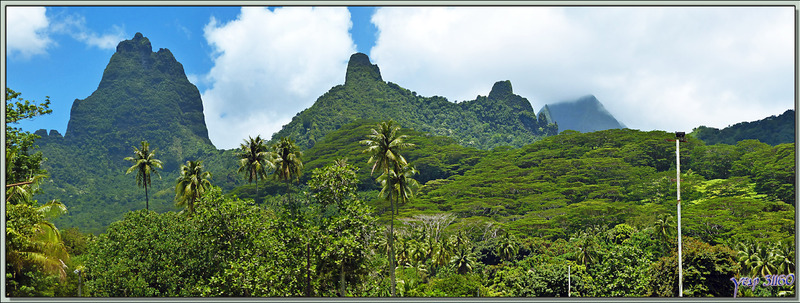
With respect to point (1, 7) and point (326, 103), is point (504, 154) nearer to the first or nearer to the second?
point (326, 103)

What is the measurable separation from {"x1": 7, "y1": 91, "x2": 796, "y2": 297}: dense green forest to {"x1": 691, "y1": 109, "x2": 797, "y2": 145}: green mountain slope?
96.0 feet

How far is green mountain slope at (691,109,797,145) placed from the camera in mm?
124188

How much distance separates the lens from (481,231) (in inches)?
3108

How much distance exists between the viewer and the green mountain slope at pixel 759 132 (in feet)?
407

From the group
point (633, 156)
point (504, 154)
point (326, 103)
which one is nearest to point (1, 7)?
point (633, 156)

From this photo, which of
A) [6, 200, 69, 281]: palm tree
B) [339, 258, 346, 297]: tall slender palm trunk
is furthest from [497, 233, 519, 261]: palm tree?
[6, 200, 69, 281]: palm tree

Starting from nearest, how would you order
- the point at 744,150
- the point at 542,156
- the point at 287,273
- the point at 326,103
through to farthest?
the point at 287,273 < the point at 744,150 < the point at 542,156 < the point at 326,103

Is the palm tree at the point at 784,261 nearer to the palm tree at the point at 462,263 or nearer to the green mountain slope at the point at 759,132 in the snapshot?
the palm tree at the point at 462,263

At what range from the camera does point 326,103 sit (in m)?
194

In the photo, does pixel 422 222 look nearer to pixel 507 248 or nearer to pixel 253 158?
pixel 507 248

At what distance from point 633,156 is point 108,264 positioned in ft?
299

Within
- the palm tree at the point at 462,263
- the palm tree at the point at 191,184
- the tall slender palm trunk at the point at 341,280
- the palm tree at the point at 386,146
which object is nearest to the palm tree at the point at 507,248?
the palm tree at the point at 462,263

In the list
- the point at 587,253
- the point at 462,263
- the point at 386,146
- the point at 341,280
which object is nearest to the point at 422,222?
the point at 462,263

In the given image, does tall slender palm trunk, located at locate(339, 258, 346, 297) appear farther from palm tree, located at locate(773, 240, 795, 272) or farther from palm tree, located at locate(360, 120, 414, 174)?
palm tree, located at locate(773, 240, 795, 272)
